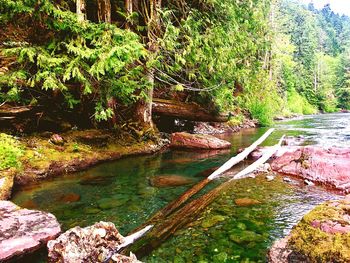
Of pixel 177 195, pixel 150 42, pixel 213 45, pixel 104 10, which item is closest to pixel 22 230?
pixel 177 195

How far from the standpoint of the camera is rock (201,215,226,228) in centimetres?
456

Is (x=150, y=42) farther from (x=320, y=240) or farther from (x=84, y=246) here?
(x=320, y=240)

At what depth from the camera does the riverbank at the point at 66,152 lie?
7023mm

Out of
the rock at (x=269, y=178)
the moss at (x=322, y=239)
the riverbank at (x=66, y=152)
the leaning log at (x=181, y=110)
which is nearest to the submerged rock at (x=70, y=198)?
the riverbank at (x=66, y=152)

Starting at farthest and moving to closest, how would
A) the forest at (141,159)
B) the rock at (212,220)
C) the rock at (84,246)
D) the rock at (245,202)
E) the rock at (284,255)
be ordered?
the rock at (245,202)
the rock at (212,220)
the forest at (141,159)
the rock at (84,246)
the rock at (284,255)

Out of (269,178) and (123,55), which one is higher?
(123,55)

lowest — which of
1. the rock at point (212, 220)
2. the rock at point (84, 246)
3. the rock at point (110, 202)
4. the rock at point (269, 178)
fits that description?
the rock at point (212, 220)

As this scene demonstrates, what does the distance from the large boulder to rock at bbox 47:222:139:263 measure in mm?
1627

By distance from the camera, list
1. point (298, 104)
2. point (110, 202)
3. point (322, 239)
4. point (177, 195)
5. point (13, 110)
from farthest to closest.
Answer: point (298, 104) → point (13, 110) → point (177, 195) → point (110, 202) → point (322, 239)

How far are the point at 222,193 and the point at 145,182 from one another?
2.12m

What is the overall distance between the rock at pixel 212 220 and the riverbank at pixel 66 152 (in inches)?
156

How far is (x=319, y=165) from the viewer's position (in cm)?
739

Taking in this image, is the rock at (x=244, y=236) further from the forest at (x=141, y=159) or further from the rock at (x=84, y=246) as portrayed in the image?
the rock at (x=84, y=246)

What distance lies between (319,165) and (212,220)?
13.6ft
